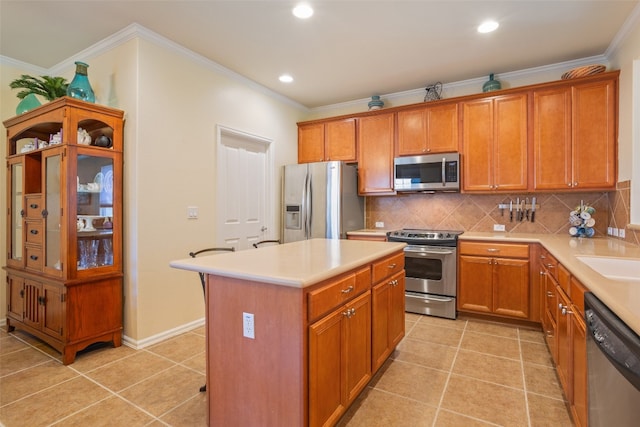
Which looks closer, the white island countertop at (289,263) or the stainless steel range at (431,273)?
the white island countertop at (289,263)

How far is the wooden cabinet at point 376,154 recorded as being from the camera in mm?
4098


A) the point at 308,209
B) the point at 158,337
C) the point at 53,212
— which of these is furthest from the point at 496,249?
the point at 53,212

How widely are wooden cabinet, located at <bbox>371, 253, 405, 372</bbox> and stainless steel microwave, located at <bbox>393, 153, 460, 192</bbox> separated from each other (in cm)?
151

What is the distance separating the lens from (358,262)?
5.88 ft

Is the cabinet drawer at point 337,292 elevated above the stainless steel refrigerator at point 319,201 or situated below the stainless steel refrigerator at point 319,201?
below

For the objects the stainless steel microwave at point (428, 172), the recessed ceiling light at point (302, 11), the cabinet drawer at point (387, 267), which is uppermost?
the recessed ceiling light at point (302, 11)

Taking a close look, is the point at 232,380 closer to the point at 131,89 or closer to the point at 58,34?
the point at 131,89

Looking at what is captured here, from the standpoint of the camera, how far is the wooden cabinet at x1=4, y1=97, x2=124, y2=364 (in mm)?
2492

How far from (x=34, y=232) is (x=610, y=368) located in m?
3.94

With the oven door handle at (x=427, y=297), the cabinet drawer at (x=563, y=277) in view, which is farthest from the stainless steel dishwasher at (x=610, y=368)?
the oven door handle at (x=427, y=297)

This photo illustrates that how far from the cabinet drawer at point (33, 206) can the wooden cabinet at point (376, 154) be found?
336 centimetres

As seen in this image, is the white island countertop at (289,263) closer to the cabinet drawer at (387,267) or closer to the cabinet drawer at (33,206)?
the cabinet drawer at (387,267)

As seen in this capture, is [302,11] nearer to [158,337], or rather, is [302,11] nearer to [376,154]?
[376,154]

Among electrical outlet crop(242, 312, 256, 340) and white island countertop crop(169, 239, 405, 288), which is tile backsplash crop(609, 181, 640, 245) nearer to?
white island countertop crop(169, 239, 405, 288)
